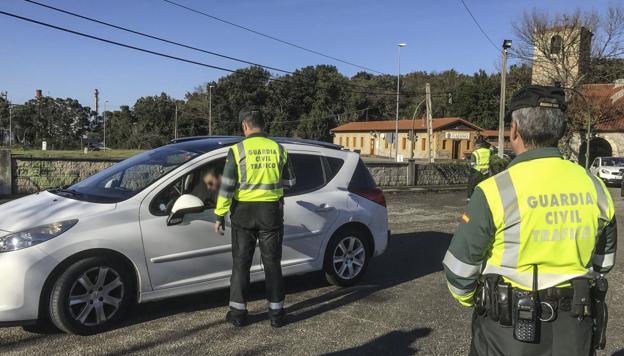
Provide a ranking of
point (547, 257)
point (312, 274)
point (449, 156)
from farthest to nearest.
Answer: point (449, 156), point (312, 274), point (547, 257)

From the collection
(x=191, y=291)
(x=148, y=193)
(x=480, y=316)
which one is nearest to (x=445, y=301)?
(x=191, y=291)

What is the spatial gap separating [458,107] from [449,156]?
66.4 feet

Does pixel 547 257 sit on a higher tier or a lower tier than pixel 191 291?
higher

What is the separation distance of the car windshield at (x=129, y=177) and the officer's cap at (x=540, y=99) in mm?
3555

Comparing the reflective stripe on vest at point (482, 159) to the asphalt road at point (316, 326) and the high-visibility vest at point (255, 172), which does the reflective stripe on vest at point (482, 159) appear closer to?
the asphalt road at point (316, 326)

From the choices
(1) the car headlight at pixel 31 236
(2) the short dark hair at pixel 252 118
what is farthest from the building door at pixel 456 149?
(1) the car headlight at pixel 31 236

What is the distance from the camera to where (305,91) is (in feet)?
269

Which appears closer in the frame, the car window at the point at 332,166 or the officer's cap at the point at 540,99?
the officer's cap at the point at 540,99

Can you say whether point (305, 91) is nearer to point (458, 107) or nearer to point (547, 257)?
point (458, 107)

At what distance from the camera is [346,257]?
20.2ft

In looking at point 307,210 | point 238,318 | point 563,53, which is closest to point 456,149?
point 563,53

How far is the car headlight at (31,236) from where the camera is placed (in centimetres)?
412

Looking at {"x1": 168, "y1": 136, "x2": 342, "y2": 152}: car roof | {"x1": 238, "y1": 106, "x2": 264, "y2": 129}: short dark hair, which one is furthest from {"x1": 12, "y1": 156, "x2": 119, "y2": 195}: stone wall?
{"x1": 238, "y1": 106, "x2": 264, "y2": 129}: short dark hair

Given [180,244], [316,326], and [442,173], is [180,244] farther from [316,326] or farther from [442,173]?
[442,173]
